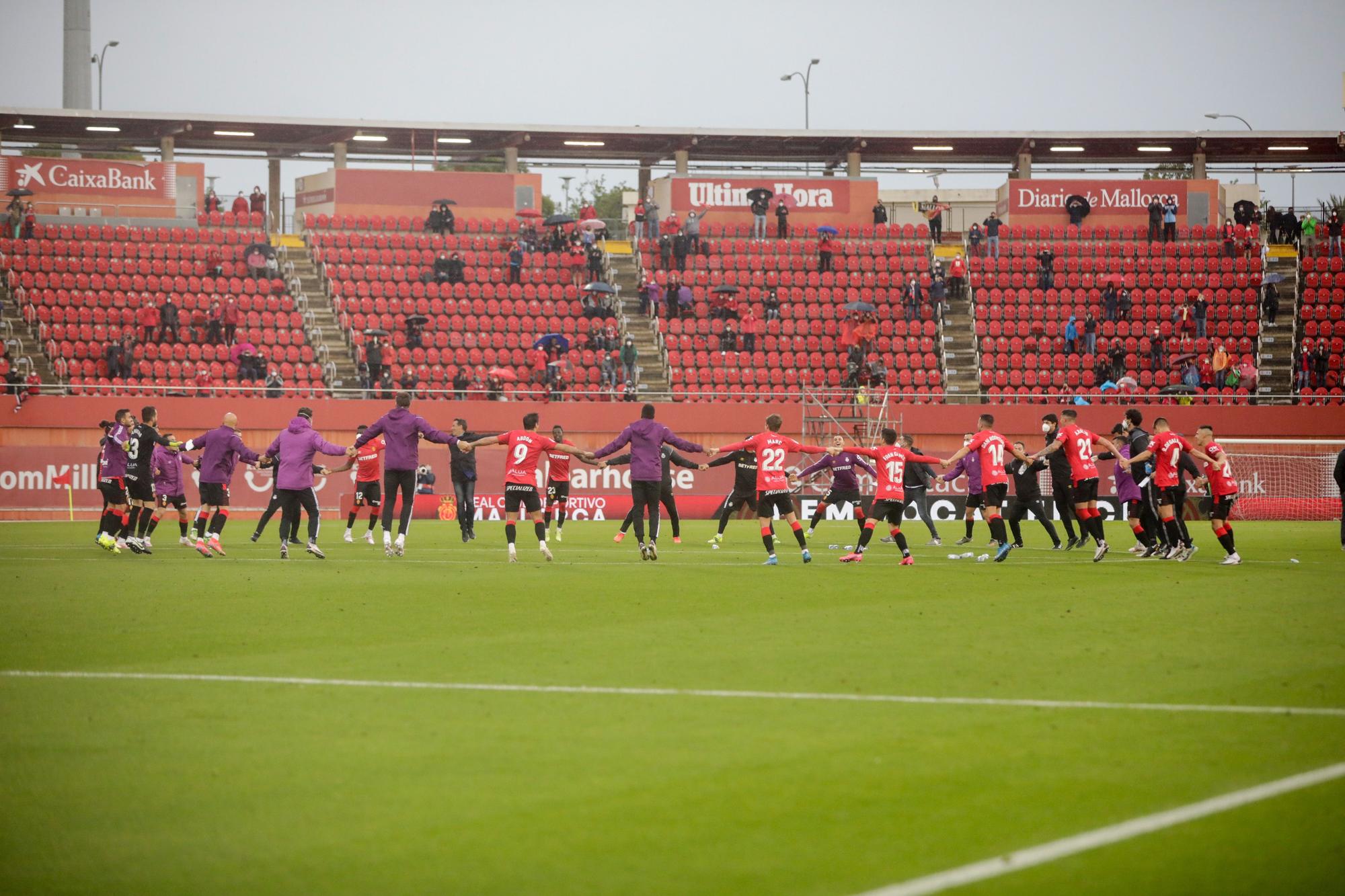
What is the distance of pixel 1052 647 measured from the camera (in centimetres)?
1072

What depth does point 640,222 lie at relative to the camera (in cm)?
4866

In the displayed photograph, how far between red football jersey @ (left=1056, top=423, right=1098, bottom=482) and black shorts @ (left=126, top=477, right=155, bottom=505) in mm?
14731

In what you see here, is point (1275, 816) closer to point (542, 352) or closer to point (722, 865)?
point (722, 865)

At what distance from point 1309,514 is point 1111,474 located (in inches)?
218

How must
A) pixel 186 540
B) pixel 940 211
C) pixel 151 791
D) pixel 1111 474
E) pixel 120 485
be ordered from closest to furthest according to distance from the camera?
pixel 151 791 → pixel 120 485 → pixel 186 540 → pixel 1111 474 → pixel 940 211

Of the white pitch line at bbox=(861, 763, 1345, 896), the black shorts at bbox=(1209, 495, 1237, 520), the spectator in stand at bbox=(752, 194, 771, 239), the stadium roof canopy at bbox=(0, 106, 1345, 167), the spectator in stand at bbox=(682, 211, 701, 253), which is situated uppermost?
the stadium roof canopy at bbox=(0, 106, 1345, 167)

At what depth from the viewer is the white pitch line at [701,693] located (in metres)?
8.11

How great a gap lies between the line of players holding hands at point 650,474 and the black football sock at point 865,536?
0.14 ft

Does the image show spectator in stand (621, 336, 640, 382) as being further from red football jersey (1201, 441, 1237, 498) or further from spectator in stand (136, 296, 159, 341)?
red football jersey (1201, 441, 1237, 498)

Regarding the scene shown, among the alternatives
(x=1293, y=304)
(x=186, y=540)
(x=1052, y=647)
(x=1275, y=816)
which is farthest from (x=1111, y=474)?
(x=1275, y=816)

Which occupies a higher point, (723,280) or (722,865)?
(723,280)

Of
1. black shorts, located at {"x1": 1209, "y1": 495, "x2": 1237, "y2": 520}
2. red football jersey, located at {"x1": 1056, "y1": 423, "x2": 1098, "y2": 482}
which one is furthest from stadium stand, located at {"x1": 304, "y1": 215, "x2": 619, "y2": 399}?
black shorts, located at {"x1": 1209, "y1": 495, "x2": 1237, "y2": 520}

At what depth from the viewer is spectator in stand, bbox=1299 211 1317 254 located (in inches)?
1924

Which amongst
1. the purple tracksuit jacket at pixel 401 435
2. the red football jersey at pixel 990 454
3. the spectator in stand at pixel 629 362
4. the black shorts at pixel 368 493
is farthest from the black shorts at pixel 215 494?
the spectator in stand at pixel 629 362
